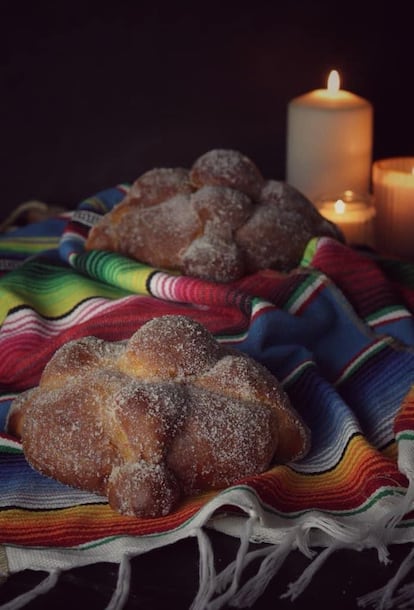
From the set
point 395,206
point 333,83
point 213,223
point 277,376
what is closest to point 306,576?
point 277,376

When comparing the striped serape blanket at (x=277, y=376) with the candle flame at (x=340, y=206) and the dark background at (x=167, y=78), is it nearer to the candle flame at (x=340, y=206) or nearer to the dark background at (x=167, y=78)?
the candle flame at (x=340, y=206)

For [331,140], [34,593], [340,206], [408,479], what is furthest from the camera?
[331,140]

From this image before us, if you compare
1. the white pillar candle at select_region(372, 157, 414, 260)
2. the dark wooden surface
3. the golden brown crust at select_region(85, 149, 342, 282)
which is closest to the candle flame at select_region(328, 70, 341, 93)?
the white pillar candle at select_region(372, 157, 414, 260)

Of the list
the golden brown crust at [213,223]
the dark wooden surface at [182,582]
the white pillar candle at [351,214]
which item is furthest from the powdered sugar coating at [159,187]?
the dark wooden surface at [182,582]

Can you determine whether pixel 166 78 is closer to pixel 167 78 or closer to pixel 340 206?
pixel 167 78

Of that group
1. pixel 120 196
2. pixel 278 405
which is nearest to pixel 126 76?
pixel 120 196
